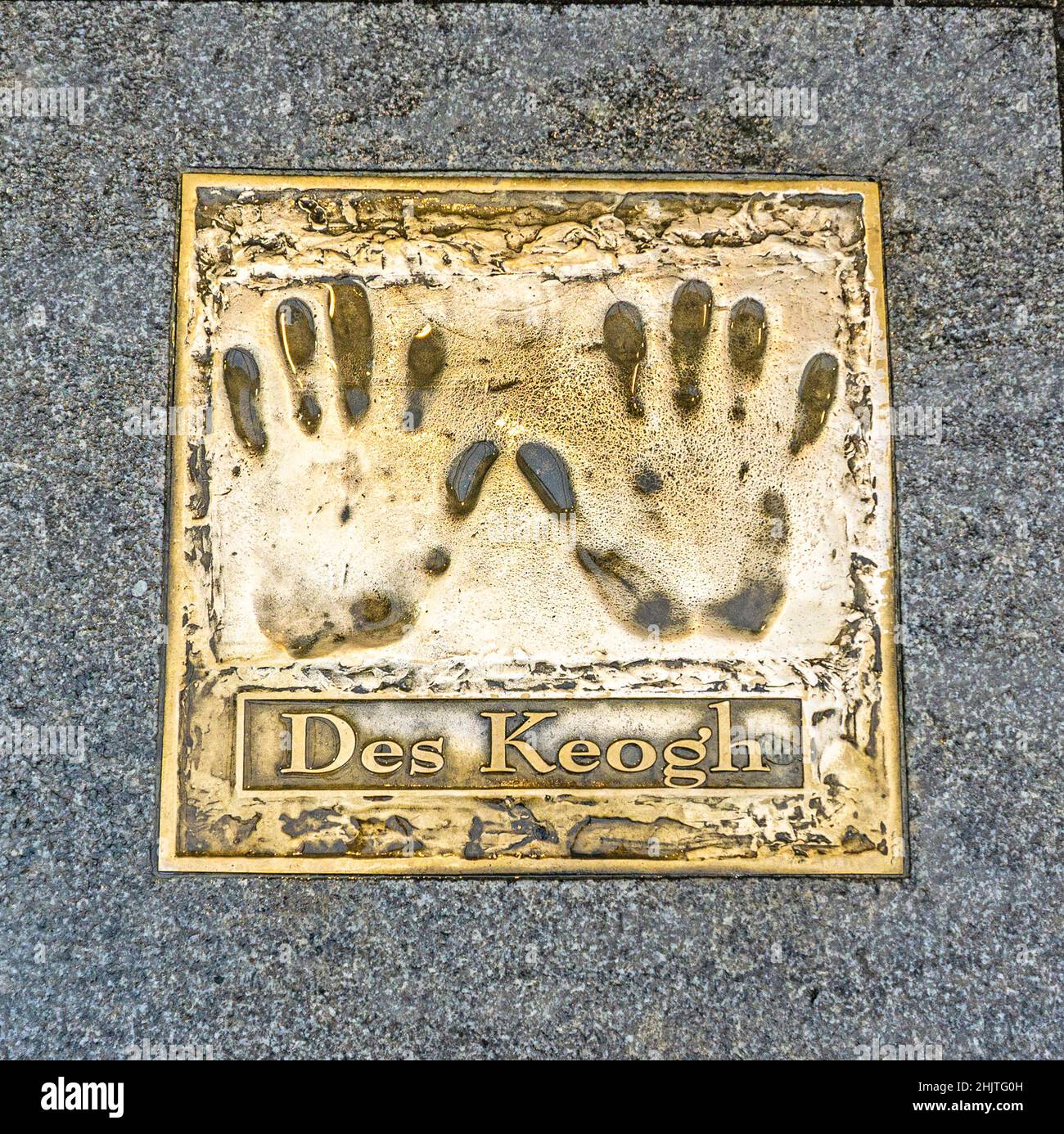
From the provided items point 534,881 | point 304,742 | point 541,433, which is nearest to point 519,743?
point 534,881

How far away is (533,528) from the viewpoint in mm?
1255

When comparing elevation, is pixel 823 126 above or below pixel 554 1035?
above

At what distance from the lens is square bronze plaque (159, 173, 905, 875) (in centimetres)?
121

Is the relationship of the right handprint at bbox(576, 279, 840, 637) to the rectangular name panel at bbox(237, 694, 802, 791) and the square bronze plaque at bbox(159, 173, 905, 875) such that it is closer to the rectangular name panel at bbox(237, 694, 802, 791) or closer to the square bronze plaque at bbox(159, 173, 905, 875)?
the square bronze plaque at bbox(159, 173, 905, 875)

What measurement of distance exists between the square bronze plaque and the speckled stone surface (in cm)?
6

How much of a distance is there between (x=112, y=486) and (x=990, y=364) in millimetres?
1524

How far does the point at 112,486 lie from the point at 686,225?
109 centimetres

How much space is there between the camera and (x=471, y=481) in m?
1.26

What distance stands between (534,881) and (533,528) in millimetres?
597

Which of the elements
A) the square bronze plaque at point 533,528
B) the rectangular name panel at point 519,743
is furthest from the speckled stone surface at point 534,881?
the rectangular name panel at point 519,743

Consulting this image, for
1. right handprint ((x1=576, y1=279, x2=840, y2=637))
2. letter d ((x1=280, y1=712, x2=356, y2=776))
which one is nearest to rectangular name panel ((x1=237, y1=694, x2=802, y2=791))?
letter d ((x1=280, y1=712, x2=356, y2=776))

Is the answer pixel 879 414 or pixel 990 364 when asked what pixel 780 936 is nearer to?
pixel 879 414
